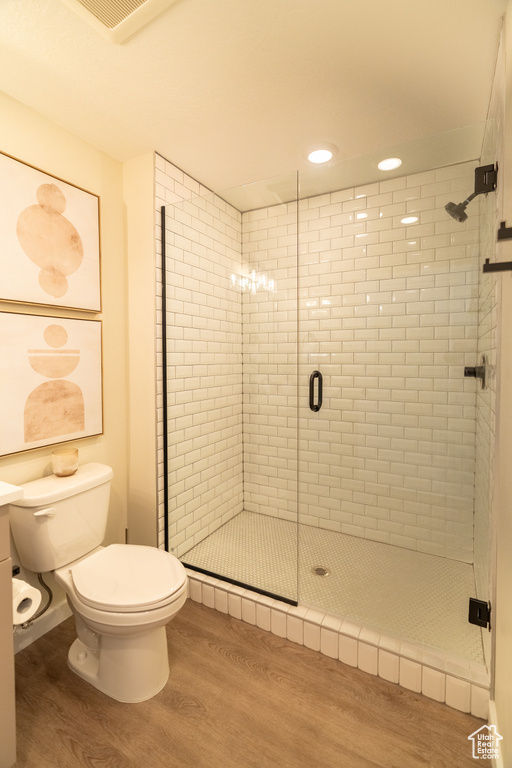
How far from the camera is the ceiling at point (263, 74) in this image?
4.01 feet

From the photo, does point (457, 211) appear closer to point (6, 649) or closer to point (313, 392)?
point (313, 392)

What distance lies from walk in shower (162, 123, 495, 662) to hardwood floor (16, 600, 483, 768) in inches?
12.5

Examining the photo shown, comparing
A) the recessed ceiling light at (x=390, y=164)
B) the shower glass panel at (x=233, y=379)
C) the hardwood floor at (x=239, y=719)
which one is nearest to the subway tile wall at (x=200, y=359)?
the shower glass panel at (x=233, y=379)

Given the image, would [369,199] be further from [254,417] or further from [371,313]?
[254,417]

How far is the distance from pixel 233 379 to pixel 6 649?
1797mm

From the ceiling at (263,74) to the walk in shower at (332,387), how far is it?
10.9 inches

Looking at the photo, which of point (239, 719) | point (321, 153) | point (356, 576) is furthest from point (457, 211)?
point (239, 719)

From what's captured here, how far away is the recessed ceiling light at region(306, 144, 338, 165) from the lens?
6.58 feet

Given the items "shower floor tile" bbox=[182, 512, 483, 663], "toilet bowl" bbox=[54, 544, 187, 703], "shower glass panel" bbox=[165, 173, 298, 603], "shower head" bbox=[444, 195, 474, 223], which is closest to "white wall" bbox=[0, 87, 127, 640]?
"shower glass panel" bbox=[165, 173, 298, 603]

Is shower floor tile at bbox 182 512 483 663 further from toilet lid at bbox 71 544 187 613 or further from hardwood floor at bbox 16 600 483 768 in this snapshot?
toilet lid at bbox 71 544 187 613

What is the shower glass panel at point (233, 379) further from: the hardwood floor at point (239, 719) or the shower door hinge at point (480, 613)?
the shower door hinge at point (480, 613)

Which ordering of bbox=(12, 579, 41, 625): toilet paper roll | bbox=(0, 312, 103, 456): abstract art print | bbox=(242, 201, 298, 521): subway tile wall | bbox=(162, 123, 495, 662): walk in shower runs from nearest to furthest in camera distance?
bbox=(12, 579, 41, 625): toilet paper roll < bbox=(0, 312, 103, 456): abstract art print < bbox=(162, 123, 495, 662): walk in shower < bbox=(242, 201, 298, 521): subway tile wall

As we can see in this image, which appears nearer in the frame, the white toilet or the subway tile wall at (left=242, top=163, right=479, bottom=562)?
the white toilet

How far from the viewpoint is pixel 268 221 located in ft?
7.90
